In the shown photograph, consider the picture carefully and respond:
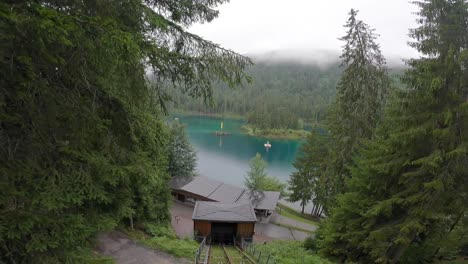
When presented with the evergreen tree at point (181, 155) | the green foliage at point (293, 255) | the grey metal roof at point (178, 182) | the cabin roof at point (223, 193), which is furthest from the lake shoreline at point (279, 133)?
the green foliage at point (293, 255)

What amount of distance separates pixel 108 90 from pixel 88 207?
1975mm

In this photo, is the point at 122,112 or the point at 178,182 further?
the point at 178,182

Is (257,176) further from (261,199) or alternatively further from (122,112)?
(122,112)

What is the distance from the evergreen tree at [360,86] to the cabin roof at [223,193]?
13611 mm

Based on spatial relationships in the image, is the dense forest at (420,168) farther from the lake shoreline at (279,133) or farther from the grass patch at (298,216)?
the lake shoreline at (279,133)

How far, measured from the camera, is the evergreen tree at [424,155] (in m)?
8.95

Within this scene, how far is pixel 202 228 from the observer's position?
66.9 ft

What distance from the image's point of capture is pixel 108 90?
4672mm

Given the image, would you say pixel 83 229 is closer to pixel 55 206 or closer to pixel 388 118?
pixel 55 206

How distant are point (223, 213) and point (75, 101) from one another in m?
17.8

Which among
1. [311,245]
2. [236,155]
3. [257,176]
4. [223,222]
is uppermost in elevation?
[311,245]

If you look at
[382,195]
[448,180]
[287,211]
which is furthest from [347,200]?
[287,211]

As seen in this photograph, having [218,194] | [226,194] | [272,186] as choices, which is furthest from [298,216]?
[218,194]

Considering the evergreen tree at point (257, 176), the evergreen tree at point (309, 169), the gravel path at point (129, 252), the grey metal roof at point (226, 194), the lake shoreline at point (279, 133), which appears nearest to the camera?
the gravel path at point (129, 252)
